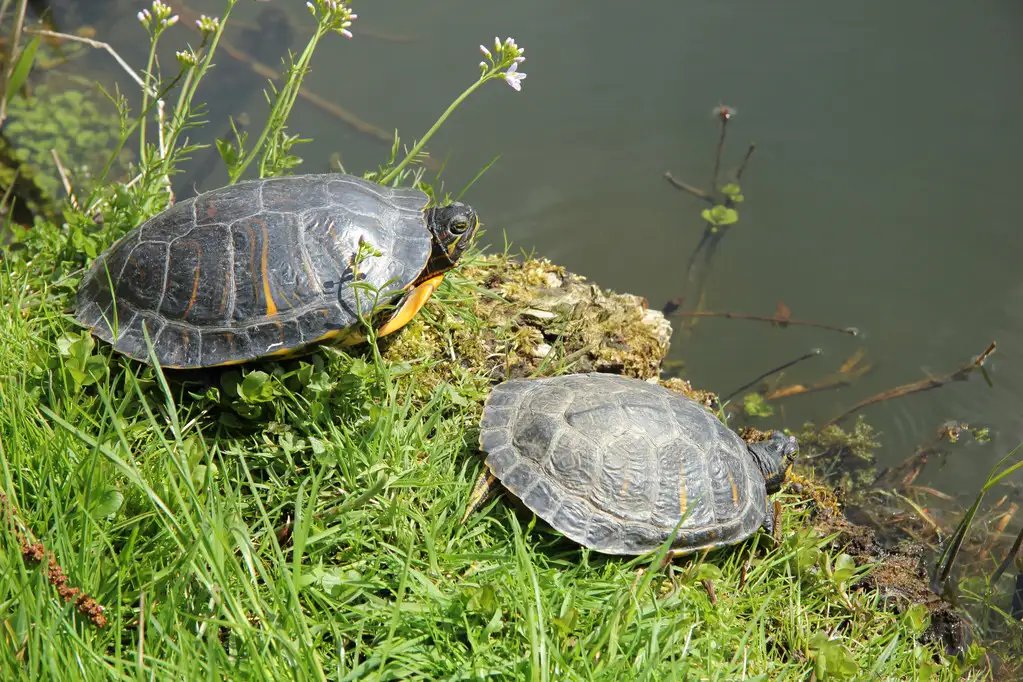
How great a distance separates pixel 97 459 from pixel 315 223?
1230 mm

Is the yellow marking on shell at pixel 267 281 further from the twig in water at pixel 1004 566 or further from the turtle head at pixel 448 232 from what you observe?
the twig in water at pixel 1004 566

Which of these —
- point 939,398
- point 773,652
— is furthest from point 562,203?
point 773,652

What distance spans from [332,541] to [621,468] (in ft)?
3.67

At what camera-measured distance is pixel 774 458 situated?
3.21 metres

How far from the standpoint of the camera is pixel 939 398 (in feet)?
16.6

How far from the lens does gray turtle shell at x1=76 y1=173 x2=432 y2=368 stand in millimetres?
2854

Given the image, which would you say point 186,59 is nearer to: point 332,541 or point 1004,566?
point 332,541

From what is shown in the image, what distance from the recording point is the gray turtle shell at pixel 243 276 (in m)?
2.85

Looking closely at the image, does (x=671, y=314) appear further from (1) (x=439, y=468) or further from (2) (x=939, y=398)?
(1) (x=439, y=468)

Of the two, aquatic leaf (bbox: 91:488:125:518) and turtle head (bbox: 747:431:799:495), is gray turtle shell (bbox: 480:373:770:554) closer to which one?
turtle head (bbox: 747:431:799:495)

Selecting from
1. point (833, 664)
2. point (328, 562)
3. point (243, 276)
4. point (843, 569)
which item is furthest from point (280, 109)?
point (833, 664)

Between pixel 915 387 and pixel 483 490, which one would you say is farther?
pixel 915 387

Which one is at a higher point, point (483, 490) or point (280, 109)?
point (280, 109)

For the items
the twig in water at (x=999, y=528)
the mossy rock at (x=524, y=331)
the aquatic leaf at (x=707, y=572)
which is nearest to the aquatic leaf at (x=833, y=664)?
the aquatic leaf at (x=707, y=572)
